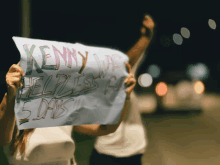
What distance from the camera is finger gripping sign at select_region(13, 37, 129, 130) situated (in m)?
0.90

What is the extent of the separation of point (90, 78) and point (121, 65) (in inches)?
8.6

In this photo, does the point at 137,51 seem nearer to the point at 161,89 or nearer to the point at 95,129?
the point at 95,129

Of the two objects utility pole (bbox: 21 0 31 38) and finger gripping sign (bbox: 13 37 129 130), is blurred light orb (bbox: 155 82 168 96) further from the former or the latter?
utility pole (bbox: 21 0 31 38)

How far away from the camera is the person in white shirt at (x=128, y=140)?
4.44 feet

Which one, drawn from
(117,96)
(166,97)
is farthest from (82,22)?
(166,97)

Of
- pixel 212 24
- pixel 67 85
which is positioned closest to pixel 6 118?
pixel 67 85

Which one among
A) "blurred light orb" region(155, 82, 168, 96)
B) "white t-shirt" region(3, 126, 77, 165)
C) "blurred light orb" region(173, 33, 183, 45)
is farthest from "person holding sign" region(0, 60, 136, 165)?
"blurred light orb" region(155, 82, 168, 96)

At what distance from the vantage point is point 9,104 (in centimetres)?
86

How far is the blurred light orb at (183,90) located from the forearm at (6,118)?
15.0 feet

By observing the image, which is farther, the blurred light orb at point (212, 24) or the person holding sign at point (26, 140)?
the blurred light orb at point (212, 24)

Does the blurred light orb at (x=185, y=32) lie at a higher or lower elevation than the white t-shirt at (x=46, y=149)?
higher

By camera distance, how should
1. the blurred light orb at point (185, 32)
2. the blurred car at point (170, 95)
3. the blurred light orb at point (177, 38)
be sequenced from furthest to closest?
the blurred car at point (170, 95) → the blurred light orb at point (177, 38) → the blurred light orb at point (185, 32)

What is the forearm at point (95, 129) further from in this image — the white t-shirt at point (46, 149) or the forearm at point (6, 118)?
the forearm at point (6, 118)

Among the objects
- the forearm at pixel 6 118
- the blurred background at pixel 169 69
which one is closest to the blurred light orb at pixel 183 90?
the blurred background at pixel 169 69
